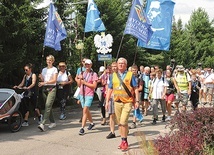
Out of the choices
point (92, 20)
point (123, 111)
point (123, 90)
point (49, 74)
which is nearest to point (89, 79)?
point (49, 74)

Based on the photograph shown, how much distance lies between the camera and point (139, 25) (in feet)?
31.7

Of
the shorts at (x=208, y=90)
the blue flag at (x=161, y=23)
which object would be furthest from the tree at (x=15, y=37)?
the shorts at (x=208, y=90)

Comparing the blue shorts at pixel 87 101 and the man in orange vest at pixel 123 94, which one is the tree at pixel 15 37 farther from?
the man in orange vest at pixel 123 94

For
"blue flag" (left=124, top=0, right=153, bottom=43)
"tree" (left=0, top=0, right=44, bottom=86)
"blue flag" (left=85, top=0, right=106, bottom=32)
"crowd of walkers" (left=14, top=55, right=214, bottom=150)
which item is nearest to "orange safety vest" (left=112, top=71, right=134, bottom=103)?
"crowd of walkers" (left=14, top=55, right=214, bottom=150)

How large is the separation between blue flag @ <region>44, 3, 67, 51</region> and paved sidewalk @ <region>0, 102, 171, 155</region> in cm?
234

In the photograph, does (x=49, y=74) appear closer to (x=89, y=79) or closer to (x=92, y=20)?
(x=89, y=79)

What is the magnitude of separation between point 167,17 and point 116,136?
362 cm

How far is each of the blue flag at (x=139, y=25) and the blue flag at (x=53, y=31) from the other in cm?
211

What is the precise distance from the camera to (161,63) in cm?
2845

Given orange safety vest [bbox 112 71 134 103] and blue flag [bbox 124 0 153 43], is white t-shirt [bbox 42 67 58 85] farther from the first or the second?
orange safety vest [bbox 112 71 134 103]

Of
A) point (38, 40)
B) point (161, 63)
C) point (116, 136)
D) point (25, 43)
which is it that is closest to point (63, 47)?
point (38, 40)

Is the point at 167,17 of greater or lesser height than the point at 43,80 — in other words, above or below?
above

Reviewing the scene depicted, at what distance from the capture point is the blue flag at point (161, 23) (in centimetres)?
984

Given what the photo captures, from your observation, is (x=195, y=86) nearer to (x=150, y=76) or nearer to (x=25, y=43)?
(x=150, y=76)
